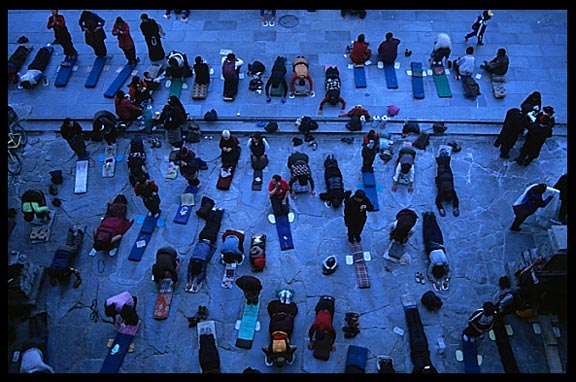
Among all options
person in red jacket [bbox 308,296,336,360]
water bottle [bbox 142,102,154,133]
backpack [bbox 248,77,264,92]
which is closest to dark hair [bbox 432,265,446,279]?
person in red jacket [bbox 308,296,336,360]

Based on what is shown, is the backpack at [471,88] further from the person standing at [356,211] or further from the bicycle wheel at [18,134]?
the bicycle wheel at [18,134]

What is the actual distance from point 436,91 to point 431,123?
1.50m

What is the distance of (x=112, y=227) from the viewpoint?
42.4 ft

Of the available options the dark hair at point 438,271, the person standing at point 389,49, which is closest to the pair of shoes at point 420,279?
the dark hair at point 438,271

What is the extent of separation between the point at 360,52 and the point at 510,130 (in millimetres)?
5620

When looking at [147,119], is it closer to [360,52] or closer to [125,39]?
[125,39]

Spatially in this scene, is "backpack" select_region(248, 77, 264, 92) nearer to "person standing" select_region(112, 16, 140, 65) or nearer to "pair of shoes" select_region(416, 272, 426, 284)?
"person standing" select_region(112, 16, 140, 65)

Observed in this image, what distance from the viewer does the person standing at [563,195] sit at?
41.4ft

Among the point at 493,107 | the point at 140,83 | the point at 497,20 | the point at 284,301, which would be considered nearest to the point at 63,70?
the point at 140,83

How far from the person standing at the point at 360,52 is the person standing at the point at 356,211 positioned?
6.81 meters

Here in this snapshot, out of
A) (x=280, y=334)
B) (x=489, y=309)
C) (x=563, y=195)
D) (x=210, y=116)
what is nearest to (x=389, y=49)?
(x=210, y=116)

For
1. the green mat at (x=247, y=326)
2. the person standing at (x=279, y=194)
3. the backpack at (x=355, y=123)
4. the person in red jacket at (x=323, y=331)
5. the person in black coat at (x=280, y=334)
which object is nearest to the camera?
the person in black coat at (x=280, y=334)

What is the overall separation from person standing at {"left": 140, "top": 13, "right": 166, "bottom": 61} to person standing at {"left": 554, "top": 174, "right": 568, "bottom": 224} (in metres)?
12.9

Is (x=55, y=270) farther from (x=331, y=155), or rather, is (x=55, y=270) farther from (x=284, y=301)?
(x=331, y=155)
